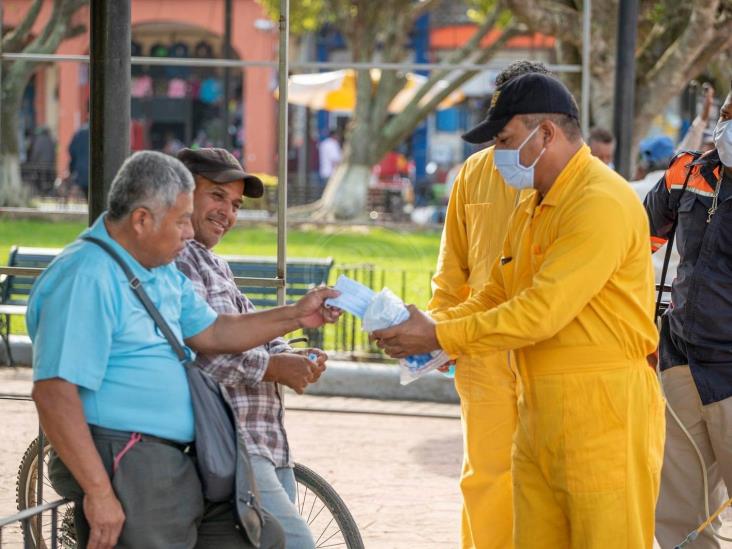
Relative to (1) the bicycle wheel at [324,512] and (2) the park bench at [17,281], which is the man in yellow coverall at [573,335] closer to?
(1) the bicycle wheel at [324,512]

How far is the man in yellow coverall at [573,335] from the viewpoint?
3.77 meters

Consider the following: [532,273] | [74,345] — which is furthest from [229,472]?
[532,273]

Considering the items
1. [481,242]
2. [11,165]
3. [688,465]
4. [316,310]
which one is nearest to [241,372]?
[316,310]

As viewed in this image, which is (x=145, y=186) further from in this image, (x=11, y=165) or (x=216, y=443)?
(x=11, y=165)

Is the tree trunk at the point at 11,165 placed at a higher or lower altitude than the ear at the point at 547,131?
lower

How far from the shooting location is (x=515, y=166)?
397 cm

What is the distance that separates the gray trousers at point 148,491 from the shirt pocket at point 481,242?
181 cm

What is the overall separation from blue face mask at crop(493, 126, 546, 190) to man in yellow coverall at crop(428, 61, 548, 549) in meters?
0.93

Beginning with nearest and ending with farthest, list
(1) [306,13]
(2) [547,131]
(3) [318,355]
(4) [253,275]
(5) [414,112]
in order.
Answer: (2) [547,131] < (3) [318,355] < (4) [253,275] < (5) [414,112] < (1) [306,13]

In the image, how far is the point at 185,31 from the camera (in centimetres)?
3688

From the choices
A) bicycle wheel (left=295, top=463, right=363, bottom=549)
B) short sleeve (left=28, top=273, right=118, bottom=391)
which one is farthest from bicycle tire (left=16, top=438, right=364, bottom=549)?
short sleeve (left=28, top=273, right=118, bottom=391)

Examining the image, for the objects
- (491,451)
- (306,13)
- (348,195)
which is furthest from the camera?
(306,13)

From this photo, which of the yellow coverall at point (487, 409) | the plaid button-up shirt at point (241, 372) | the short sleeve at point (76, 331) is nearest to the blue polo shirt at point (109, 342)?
the short sleeve at point (76, 331)

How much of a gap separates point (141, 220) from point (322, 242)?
1660 centimetres
